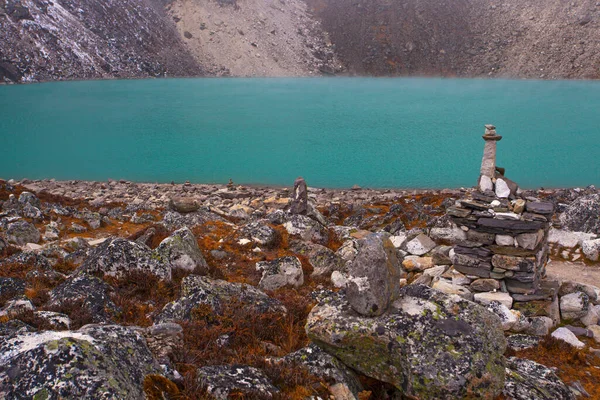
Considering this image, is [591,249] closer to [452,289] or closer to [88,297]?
[452,289]

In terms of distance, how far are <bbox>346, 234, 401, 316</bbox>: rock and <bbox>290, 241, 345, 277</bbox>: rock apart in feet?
19.0

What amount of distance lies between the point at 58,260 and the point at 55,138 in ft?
141

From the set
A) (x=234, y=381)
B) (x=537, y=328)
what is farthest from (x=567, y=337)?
(x=234, y=381)

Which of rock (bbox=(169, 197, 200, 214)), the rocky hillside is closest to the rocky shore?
rock (bbox=(169, 197, 200, 214))

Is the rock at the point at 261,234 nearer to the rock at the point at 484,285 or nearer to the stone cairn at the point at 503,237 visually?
the stone cairn at the point at 503,237

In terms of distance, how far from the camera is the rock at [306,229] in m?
16.5

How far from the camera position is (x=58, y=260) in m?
12.9

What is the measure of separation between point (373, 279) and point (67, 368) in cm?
413

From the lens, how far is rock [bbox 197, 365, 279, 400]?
5.52 metres

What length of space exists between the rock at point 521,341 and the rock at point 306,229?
758 cm

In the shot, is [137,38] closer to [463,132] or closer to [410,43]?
[410,43]

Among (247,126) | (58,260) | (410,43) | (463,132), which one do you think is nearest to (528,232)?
(58,260)

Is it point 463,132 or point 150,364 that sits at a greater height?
point 150,364

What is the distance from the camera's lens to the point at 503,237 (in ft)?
40.4
